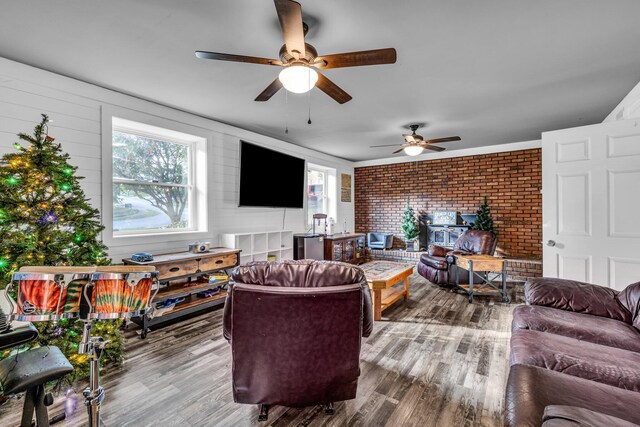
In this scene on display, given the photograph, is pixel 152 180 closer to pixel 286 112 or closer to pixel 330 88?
pixel 286 112

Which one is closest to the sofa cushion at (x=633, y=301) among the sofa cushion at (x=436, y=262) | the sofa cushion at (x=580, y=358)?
the sofa cushion at (x=580, y=358)

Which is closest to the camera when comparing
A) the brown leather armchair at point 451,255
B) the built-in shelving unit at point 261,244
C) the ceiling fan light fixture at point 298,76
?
the ceiling fan light fixture at point 298,76

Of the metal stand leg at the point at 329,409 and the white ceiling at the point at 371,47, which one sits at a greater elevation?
the white ceiling at the point at 371,47

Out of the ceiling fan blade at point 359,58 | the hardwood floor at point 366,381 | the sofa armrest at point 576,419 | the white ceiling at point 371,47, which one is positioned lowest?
the hardwood floor at point 366,381

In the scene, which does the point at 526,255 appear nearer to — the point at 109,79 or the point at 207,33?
the point at 207,33

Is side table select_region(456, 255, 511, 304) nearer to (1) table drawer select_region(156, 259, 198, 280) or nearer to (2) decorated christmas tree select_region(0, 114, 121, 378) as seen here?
(1) table drawer select_region(156, 259, 198, 280)

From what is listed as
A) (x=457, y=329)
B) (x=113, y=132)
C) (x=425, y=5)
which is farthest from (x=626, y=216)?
(x=113, y=132)

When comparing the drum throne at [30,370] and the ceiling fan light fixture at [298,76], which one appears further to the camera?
the ceiling fan light fixture at [298,76]

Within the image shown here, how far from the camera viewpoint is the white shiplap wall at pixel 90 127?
2.47m

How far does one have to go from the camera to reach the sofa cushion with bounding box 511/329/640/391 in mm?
1338

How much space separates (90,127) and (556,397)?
4054mm

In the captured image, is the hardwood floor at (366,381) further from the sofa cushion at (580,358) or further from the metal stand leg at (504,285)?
the metal stand leg at (504,285)

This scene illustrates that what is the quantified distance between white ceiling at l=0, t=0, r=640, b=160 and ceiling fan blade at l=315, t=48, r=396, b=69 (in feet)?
1.01

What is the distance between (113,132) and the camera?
3.23 meters
